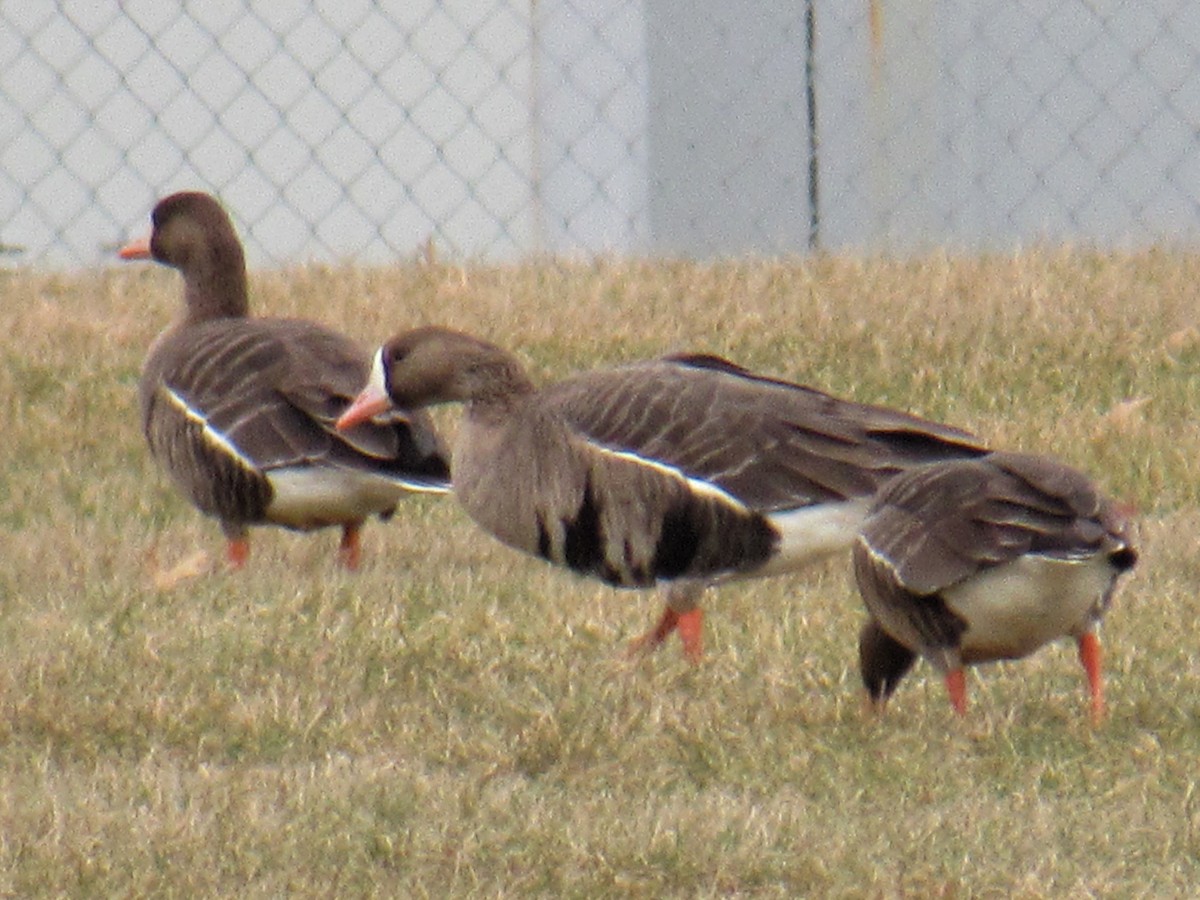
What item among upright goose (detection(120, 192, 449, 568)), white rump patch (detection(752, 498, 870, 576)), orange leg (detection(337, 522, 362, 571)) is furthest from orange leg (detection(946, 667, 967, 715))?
orange leg (detection(337, 522, 362, 571))

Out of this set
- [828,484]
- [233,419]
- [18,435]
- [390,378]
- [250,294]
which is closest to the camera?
[828,484]

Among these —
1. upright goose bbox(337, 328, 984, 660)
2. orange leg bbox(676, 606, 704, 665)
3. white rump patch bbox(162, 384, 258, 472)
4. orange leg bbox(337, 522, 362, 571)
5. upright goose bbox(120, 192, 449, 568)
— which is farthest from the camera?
orange leg bbox(337, 522, 362, 571)

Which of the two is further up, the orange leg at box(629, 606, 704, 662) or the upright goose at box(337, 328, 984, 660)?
the upright goose at box(337, 328, 984, 660)

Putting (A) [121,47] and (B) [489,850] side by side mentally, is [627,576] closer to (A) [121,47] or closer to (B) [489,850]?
(B) [489,850]

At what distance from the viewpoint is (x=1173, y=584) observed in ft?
21.7

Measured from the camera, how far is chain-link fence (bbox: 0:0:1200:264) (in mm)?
11805

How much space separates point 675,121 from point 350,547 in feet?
17.1

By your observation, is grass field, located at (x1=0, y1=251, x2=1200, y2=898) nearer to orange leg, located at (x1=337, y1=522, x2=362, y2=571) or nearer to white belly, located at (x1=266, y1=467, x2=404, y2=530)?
orange leg, located at (x1=337, y1=522, x2=362, y2=571)

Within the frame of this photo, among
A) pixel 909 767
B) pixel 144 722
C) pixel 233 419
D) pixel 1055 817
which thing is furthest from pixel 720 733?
pixel 233 419

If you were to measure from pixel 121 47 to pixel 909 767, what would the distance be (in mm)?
7857

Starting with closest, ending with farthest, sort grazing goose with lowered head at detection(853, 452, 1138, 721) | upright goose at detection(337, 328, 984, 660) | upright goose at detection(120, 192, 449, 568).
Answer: grazing goose with lowered head at detection(853, 452, 1138, 721) < upright goose at detection(337, 328, 984, 660) < upright goose at detection(120, 192, 449, 568)

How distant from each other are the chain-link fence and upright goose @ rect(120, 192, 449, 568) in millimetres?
4306

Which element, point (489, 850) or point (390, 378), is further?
point (390, 378)

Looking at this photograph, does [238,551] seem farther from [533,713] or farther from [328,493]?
[533,713]
